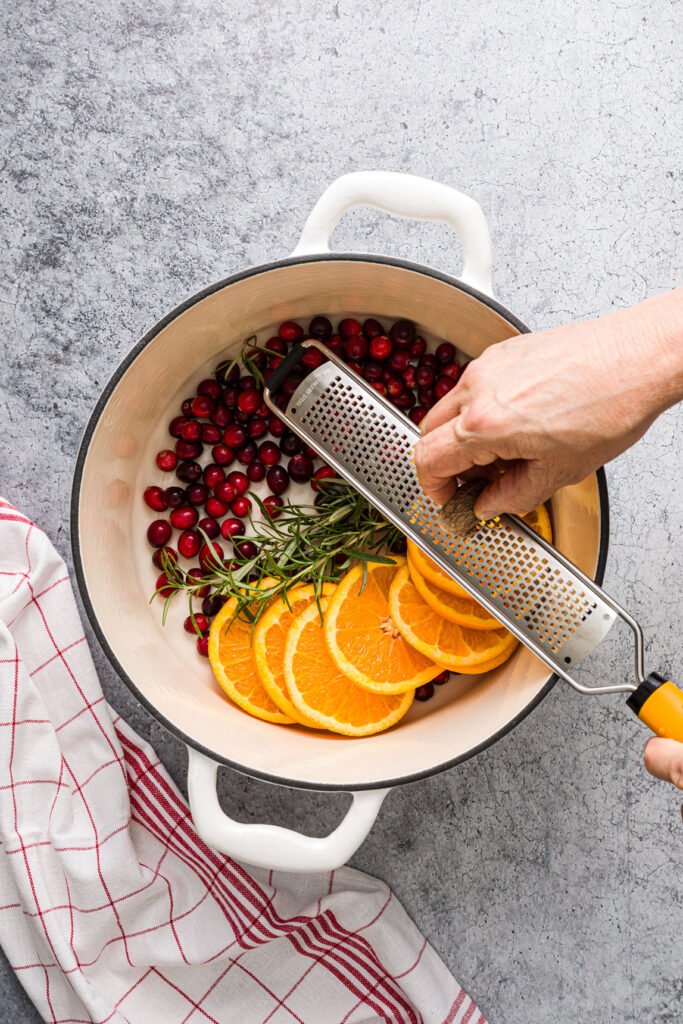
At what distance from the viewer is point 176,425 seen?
99 cm

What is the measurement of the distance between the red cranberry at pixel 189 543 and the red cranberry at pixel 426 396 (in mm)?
325

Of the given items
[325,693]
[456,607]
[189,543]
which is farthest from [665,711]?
[189,543]

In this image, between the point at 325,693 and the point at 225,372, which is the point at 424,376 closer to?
the point at 225,372

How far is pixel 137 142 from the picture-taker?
1016 millimetres

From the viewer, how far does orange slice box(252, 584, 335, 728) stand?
0.89 meters

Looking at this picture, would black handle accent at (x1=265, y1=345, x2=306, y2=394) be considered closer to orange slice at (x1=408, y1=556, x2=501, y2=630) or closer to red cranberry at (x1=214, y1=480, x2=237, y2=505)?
red cranberry at (x1=214, y1=480, x2=237, y2=505)

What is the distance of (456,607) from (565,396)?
12.3 inches

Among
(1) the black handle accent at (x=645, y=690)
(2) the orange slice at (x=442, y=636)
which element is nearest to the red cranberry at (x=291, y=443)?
(2) the orange slice at (x=442, y=636)

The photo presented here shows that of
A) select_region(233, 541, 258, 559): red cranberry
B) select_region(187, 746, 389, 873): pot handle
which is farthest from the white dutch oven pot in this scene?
select_region(233, 541, 258, 559): red cranberry

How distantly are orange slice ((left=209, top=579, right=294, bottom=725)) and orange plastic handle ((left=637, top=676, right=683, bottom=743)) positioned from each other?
15.4 inches

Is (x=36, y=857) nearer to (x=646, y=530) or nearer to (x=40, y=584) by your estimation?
(x=40, y=584)

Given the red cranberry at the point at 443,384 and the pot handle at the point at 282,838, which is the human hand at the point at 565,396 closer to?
the red cranberry at the point at 443,384

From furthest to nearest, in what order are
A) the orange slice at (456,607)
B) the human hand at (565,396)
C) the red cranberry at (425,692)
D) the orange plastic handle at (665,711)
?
1. the red cranberry at (425,692)
2. the orange slice at (456,607)
3. the orange plastic handle at (665,711)
4. the human hand at (565,396)

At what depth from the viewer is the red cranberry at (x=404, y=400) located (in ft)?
3.18
